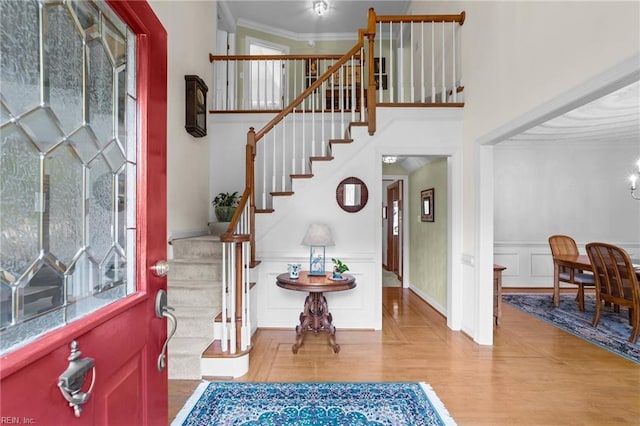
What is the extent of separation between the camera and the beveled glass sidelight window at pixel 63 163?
0.59 m

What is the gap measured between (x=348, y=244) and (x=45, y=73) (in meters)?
3.19

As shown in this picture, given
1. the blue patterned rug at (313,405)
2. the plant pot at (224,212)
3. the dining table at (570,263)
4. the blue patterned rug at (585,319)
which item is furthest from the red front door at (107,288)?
the dining table at (570,263)

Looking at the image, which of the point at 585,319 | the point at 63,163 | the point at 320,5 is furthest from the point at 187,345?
the point at 320,5

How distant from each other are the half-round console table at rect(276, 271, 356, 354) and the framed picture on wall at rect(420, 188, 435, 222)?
2.05m

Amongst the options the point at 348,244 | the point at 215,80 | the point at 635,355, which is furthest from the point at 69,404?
the point at 215,80

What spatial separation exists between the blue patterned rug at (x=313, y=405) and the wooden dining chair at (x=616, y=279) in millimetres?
→ 2647

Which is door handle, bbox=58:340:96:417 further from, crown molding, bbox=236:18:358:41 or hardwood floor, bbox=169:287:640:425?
crown molding, bbox=236:18:358:41

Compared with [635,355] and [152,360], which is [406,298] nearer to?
[635,355]

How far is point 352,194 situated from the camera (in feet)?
11.9

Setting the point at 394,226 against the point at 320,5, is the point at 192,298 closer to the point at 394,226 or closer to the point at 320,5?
the point at 320,5

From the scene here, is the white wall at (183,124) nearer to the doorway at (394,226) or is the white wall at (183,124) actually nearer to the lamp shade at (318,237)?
the lamp shade at (318,237)

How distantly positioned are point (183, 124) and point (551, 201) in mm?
6281

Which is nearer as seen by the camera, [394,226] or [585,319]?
[585,319]

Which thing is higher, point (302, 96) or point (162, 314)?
point (302, 96)
